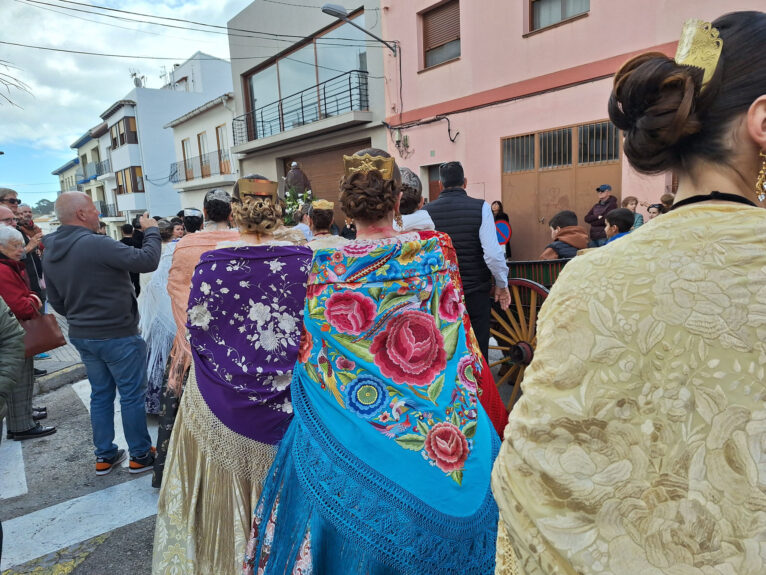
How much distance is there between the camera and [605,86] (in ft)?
25.3

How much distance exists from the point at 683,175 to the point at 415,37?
436 inches

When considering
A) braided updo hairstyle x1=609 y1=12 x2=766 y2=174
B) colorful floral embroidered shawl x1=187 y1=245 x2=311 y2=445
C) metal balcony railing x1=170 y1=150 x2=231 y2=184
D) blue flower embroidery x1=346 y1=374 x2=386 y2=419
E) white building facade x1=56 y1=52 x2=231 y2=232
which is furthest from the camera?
white building facade x1=56 y1=52 x2=231 y2=232

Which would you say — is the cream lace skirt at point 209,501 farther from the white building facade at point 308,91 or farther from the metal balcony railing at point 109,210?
the metal balcony railing at point 109,210

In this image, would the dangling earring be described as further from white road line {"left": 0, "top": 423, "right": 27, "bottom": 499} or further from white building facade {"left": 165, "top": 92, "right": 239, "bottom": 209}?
white building facade {"left": 165, "top": 92, "right": 239, "bottom": 209}

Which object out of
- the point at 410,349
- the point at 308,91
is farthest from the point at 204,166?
the point at 410,349

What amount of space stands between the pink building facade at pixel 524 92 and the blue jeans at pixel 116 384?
6312 mm

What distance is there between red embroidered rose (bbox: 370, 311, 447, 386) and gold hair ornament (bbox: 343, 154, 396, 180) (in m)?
0.60

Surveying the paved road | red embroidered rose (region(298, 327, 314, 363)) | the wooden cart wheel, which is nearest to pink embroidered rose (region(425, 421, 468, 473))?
red embroidered rose (region(298, 327, 314, 363))

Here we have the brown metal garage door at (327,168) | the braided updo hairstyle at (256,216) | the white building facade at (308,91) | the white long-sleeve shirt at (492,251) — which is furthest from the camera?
the brown metal garage door at (327,168)

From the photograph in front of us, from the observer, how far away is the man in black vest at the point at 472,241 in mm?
3943

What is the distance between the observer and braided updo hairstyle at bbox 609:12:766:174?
844 mm

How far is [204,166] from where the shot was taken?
74.5ft

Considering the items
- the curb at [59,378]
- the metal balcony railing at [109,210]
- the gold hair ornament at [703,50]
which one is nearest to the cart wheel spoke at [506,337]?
the gold hair ornament at [703,50]

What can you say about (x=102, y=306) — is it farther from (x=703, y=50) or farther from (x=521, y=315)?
(x=703, y=50)
